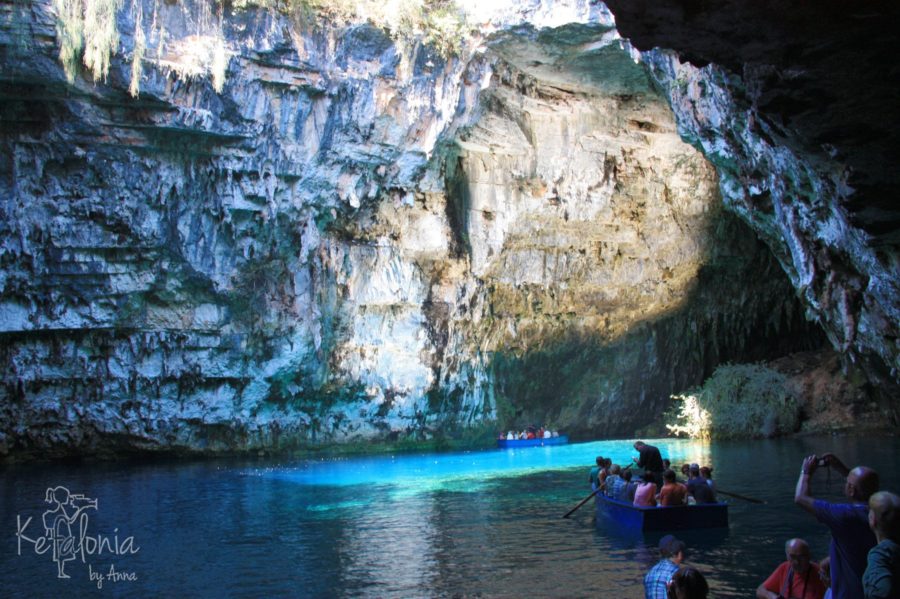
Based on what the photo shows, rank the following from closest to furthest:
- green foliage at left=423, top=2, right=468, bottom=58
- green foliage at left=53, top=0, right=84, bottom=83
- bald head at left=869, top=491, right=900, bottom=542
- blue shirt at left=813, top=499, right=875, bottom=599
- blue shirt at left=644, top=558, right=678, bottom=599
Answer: bald head at left=869, top=491, right=900, bottom=542, blue shirt at left=813, top=499, right=875, bottom=599, blue shirt at left=644, top=558, right=678, bottom=599, green foliage at left=53, top=0, right=84, bottom=83, green foliage at left=423, top=2, right=468, bottom=58

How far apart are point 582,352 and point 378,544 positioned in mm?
23791

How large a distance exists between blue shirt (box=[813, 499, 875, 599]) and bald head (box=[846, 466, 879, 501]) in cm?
6

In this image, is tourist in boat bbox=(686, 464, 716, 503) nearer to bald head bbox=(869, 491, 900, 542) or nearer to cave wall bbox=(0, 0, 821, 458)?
bald head bbox=(869, 491, 900, 542)

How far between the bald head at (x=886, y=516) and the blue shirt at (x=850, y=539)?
1.24 ft

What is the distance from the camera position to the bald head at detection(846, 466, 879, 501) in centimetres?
461

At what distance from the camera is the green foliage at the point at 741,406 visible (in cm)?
3056

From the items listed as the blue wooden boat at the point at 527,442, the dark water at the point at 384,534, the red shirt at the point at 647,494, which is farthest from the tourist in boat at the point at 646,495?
the blue wooden boat at the point at 527,442

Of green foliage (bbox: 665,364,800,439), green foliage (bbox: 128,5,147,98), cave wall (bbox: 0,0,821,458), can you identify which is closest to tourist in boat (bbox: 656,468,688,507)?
cave wall (bbox: 0,0,821,458)

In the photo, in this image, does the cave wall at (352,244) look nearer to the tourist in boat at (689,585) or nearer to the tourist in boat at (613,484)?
the tourist in boat at (613,484)

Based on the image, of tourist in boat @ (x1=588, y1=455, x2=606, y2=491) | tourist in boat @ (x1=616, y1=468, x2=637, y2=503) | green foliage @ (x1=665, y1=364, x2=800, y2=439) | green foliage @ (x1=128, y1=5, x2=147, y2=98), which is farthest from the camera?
green foliage @ (x1=665, y1=364, x2=800, y2=439)

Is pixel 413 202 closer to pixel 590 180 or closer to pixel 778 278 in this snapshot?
pixel 590 180

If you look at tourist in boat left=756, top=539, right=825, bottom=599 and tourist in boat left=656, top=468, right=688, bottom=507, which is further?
tourist in boat left=656, top=468, right=688, bottom=507

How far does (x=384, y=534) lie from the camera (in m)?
12.9

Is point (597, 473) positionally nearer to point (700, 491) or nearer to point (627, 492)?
point (627, 492)
